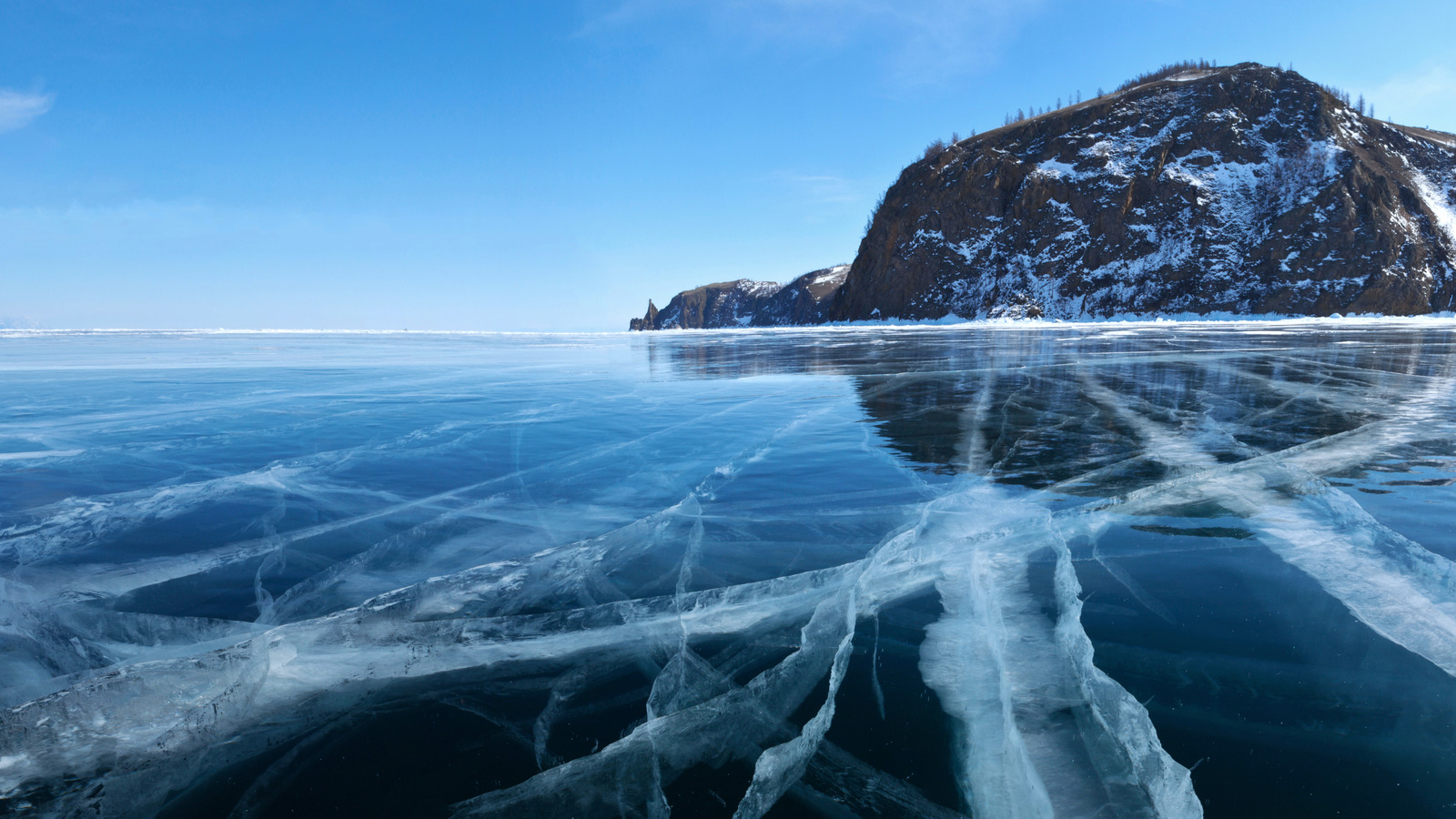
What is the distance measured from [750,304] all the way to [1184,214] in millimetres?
91078

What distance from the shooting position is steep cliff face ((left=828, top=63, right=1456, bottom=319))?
184 ft

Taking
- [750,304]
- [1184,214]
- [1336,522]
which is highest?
[1184,214]

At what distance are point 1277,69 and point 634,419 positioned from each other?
9124 cm

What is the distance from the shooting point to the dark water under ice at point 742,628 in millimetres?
1709

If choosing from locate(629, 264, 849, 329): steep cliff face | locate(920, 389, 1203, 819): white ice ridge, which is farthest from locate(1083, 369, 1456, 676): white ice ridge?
locate(629, 264, 849, 329): steep cliff face

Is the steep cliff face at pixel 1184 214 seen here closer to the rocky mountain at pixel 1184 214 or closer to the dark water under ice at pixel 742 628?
the rocky mountain at pixel 1184 214

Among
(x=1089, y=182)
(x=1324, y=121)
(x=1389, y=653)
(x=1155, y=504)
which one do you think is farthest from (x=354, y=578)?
(x=1324, y=121)

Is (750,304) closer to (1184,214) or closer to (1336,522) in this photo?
(1184,214)

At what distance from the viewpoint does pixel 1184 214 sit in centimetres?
6278

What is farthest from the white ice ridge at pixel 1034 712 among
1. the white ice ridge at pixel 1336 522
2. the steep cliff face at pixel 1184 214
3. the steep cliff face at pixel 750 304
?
the steep cliff face at pixel 750 304

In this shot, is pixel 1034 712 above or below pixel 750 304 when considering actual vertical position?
below

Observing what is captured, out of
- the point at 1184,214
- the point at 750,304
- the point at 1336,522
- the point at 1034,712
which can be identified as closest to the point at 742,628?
the point at 1034,712

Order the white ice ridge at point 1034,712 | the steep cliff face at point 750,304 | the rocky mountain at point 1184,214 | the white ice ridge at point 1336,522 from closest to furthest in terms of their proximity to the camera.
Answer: the white ice ridge at point 1034,712, the white ice ridge at point 1336,522, the rocky mountain at point 1184,214, the steep cliff face at point 750,304

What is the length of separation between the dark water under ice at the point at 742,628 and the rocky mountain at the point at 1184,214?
63.6m
